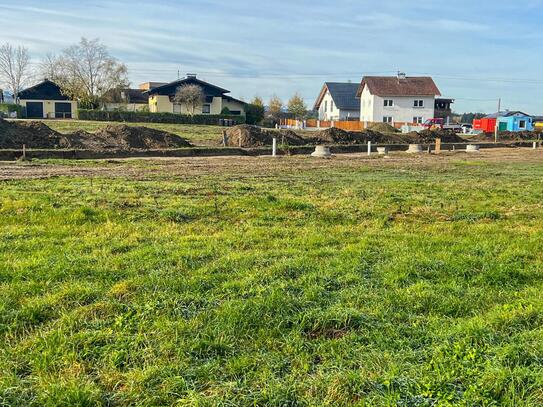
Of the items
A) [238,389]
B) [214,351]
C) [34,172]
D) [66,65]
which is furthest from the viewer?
[66,65]

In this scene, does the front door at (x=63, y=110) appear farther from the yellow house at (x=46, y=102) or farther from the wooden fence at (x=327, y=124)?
the wooden fence at (x=327, y=124)

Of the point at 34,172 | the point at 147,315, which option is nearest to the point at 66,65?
the point at 34,172

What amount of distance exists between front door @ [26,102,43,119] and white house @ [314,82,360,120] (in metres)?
45.0

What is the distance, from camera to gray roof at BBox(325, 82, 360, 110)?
84.7 m

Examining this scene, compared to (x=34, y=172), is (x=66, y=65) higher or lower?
higher

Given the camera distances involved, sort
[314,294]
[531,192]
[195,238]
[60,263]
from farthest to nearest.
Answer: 1. [531,192]
2. [195,238]
3. [60,263]
4. [314,294]

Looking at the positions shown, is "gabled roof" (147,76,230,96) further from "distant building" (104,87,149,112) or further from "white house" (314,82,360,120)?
"white house" (314,82,360,120)

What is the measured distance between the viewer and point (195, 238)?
720cm

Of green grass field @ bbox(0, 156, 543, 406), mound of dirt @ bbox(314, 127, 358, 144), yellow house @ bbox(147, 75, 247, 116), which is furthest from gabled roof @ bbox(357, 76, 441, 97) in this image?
green grass field @ bbox(0, 156, 543, 406)

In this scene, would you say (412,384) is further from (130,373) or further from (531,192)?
(531,192)

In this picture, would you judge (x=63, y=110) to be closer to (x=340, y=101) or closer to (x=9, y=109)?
(x=9, y=109)

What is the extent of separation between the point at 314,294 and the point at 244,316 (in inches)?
33.4

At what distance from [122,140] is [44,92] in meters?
47.6

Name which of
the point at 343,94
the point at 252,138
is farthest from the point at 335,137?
the point at 343,94
